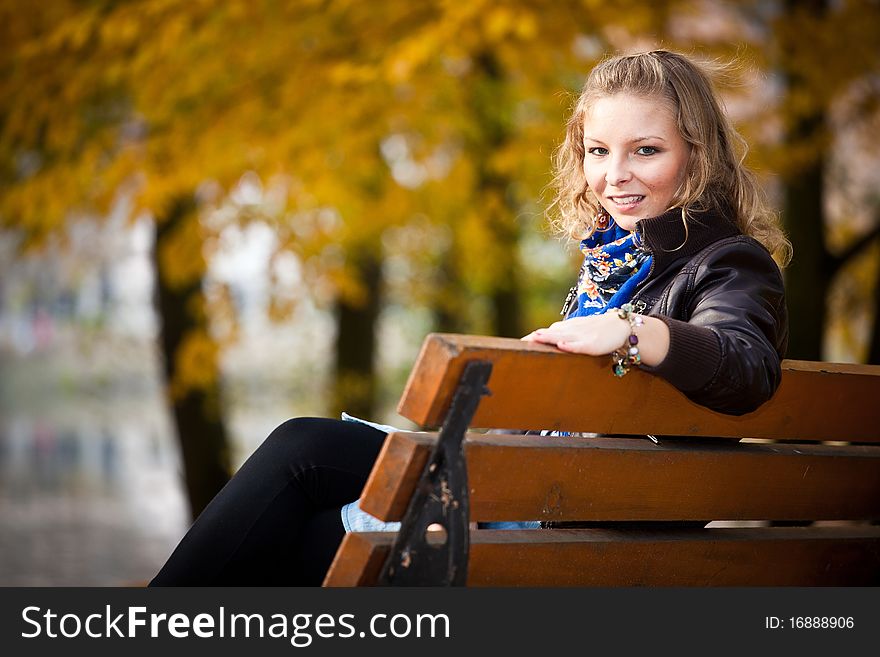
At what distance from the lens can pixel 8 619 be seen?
1.98m

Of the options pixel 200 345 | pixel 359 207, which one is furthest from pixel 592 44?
pixel 200 345

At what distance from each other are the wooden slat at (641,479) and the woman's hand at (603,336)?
18cm

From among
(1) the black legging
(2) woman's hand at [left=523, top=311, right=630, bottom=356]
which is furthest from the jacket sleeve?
(1) the black legging

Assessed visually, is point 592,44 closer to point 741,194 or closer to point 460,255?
point 460,255

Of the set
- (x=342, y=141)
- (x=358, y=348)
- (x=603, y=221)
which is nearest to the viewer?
(x=603, y=221)

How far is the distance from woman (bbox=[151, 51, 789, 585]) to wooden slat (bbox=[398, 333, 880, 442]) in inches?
2.0

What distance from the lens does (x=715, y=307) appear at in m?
Result: 2.11

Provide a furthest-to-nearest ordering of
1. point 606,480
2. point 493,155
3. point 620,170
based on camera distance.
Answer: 1. point 493,155
2. point 620,170
3. point 606,480

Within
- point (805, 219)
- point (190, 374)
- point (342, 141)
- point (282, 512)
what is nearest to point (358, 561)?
point (282, 512)

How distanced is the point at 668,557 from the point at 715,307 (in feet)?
1.55

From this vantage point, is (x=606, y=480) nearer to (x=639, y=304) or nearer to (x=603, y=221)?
(x=639, y=304)

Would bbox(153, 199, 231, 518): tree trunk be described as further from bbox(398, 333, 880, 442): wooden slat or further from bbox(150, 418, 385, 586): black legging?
bbox(398, 333, 880, 442): wooden slat

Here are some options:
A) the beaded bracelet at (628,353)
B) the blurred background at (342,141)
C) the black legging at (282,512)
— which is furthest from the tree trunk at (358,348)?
the beaded bracelet at (628,353)

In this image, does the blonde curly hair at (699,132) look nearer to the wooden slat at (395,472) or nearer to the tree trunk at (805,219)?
the wooden slat at (395,472)
